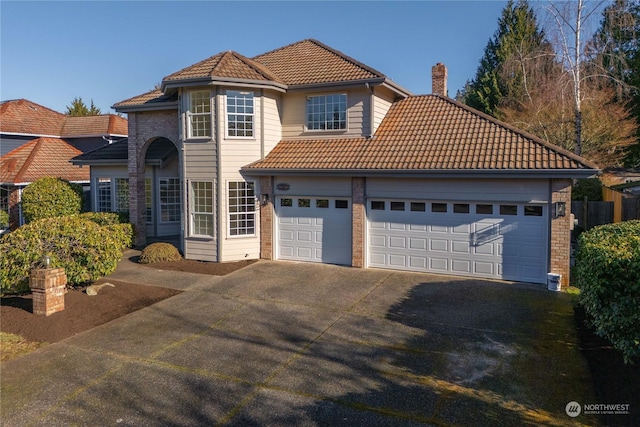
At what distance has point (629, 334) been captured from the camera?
20.5 ft

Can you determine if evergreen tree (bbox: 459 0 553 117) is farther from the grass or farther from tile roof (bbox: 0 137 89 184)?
the grass

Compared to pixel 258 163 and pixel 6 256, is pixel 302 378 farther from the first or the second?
pixel 258 163

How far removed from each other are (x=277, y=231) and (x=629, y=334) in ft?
36.7

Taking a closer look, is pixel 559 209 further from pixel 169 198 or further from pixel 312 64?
pixel 169 198

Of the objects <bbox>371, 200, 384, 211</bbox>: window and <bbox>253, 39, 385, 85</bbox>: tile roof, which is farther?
<bbox>253, 39, 385, 85</bbox>: tile roof

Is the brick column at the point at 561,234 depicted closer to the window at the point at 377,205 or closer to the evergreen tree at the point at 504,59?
the window at the point at 377,205

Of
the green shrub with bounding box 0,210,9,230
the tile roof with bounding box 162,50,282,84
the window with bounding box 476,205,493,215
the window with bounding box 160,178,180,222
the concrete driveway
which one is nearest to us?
the concrete driveway

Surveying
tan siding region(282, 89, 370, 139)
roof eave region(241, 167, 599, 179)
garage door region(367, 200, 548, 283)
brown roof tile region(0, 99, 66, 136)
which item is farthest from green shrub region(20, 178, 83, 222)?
garage door region(367, 200, 548, 283)

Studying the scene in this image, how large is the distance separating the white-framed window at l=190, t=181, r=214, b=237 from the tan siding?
3.48 m

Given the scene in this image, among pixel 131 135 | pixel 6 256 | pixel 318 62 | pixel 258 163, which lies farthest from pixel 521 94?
pixel 6 256

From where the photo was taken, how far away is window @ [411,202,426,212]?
541 inches

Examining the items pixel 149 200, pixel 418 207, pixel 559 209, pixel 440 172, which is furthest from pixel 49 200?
pixel 559 209

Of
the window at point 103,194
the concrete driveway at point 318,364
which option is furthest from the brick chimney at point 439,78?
the window at point 103,194

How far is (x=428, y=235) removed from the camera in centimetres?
1373
